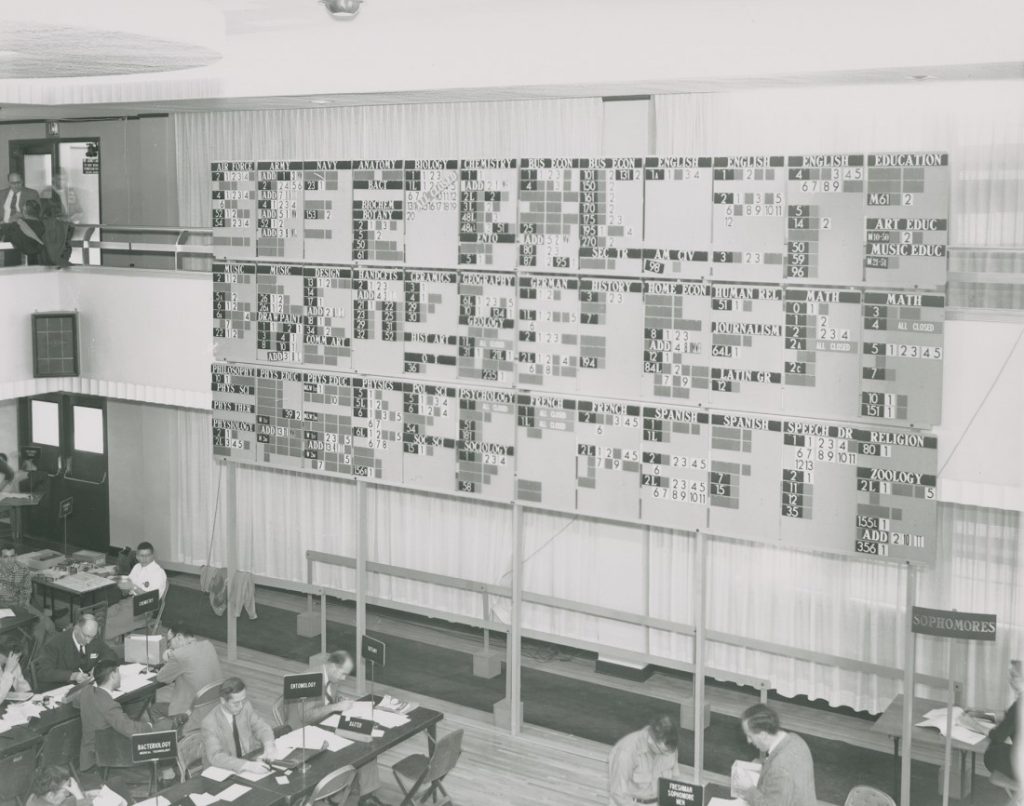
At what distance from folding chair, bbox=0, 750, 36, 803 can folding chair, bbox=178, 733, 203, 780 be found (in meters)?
1.08

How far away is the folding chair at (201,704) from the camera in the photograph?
9.30 meters

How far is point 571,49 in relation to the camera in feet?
30.0

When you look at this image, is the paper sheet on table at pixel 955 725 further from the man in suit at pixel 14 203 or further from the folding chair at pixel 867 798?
the man in suit at pixel 14 203

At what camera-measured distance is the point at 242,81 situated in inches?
423

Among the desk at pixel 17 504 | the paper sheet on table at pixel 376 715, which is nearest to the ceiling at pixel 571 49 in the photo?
the paper sheet on table at pixel 376 715

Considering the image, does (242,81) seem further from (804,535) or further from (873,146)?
(804,535)

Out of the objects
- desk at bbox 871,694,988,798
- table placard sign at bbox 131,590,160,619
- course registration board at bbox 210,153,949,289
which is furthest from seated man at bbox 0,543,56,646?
desk at bbox 871,694,988,798

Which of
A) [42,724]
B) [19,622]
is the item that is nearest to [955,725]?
[42,724]

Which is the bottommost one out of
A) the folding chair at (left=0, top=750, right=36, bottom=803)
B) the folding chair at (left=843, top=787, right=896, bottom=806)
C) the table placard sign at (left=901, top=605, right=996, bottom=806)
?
the folding chair at (left=0, top=750, right=36, bottom=803)

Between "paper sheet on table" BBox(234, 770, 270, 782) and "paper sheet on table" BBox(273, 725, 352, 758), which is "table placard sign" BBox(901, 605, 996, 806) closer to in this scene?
"paper sheet on table" BBox(273, 725, 352, 758)

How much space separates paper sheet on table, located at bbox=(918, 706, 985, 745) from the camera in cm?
892

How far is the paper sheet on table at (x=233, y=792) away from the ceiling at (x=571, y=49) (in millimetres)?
4575

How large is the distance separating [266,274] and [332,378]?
1186 millimetres

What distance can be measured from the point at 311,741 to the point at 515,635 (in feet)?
7.61
